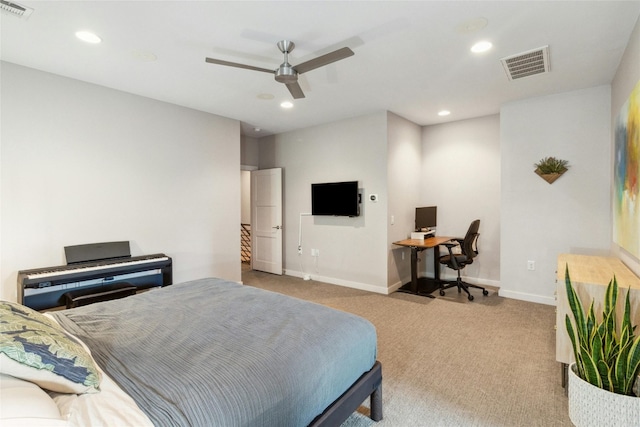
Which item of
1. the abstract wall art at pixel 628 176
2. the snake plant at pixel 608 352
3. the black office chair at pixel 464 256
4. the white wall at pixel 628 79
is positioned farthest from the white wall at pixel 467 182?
the snake plant at pixel 608 352

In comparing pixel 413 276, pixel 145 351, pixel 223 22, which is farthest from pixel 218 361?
pixel 413 276

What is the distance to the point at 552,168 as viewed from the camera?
3.74m

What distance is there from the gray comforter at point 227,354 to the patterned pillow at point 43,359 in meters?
0.17

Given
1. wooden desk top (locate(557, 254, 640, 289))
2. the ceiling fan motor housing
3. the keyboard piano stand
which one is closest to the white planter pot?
wooden desk top (locate(557, 254, 640, 289))

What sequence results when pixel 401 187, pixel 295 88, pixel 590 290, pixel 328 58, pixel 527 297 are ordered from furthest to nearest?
pixel 401 187
pixel 527 297
pixel 295 88
pixel 328 58
pixel 590 290

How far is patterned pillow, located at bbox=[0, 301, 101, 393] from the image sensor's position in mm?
957

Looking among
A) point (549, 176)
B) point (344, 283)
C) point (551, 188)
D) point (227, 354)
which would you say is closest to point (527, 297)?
point (551, 188)

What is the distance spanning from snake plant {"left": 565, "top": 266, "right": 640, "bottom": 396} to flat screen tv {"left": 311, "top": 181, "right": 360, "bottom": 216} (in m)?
3.18

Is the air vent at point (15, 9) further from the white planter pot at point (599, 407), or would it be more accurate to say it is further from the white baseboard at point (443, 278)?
the white baseboard at point (443, 278)

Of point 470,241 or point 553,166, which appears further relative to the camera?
point 470,241

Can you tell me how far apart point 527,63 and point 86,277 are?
4668 mm

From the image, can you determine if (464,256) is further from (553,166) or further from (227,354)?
(227,354)

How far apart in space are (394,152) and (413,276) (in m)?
1.84

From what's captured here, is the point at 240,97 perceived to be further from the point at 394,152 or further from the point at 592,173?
the point at 592,173
